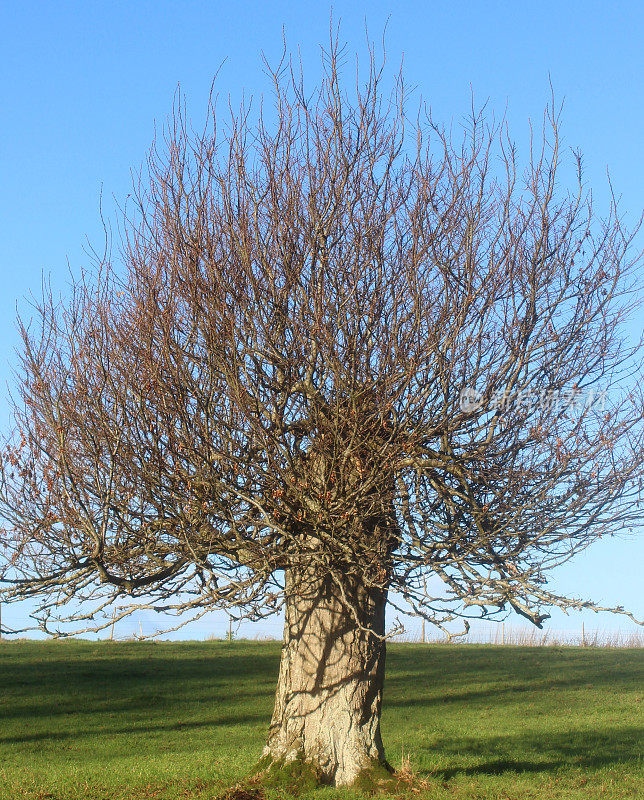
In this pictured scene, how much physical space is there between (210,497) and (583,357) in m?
5.24

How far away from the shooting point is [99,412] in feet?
31.0

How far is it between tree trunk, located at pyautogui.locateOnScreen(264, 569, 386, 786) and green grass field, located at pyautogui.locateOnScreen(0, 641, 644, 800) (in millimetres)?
573

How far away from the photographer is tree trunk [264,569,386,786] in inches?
396

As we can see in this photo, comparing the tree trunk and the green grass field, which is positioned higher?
the tree trunk

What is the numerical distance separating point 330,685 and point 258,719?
48.3 feet

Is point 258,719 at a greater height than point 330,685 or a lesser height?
lesser

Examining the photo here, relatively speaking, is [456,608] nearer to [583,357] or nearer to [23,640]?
[583,357]

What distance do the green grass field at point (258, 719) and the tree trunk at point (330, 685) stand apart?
573mm

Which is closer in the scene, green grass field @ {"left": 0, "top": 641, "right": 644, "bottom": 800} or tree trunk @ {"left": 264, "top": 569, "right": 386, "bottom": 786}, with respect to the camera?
tree trunk @ {"left": 264, "top": 569, "right": 386, "bottom": 786}

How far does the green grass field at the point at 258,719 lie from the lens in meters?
12.8

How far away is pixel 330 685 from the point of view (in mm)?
10062

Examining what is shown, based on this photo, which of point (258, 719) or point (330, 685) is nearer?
point (330, 685)

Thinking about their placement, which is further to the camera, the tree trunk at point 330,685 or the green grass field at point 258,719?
the green grass field at point 258,719

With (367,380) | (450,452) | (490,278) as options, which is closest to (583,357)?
(490,278)
